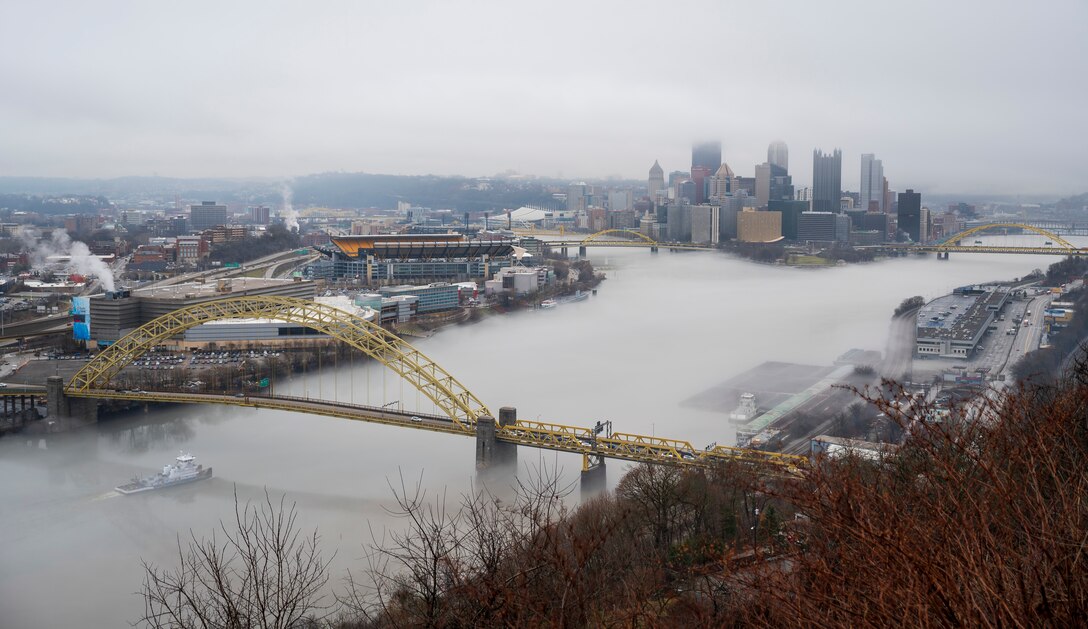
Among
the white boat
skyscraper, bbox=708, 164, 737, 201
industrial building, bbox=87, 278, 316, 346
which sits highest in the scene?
skyscraper, bbox=708, 164, 737, 201

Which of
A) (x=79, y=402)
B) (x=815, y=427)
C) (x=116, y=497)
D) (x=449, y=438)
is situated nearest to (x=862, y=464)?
(x=815, y=427)

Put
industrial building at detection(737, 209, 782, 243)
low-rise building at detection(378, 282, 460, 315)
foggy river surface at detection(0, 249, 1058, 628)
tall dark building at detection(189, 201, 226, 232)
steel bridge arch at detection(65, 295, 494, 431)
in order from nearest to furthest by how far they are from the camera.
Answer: foggy river surface at detection(0, 249, 1058, 628), steel bridge arch at detection(65, 295, 494, 431), low-rise building at detection(378, 282, 460, 315), industrial building at detection(737, 209, 782, 243), tall dark building at detection(189, 201, 226, 232)

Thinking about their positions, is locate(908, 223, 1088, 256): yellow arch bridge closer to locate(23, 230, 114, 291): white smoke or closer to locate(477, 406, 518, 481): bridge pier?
locate(477, 406, 518, 481): bridge pier

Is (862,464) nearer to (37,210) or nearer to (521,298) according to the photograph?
(521,298)

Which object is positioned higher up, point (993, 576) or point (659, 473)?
point (993, 576)

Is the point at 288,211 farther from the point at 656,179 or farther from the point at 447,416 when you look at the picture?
the point at 447,416

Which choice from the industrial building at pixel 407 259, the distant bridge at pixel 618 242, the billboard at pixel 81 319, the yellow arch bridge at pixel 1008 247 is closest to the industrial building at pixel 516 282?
the industrial building at pixel 407 259

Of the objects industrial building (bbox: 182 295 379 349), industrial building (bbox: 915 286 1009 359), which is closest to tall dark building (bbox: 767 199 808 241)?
industrial building (bbox: 915 286 1009 359)
